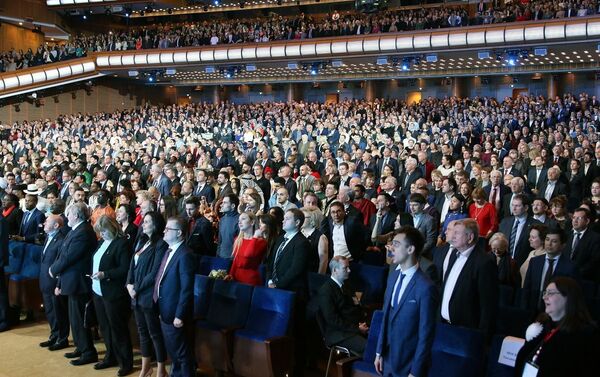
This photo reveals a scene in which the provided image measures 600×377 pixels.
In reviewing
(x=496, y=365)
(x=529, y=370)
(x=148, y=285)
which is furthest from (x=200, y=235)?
(x=529, y=370)

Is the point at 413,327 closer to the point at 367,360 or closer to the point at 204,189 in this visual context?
the point at 367,360

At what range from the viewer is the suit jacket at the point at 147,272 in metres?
5.22

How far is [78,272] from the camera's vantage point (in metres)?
5.98

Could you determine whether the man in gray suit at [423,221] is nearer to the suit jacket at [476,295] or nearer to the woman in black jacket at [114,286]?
the suit jacket at [476,295]

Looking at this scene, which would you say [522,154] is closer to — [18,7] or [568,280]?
[568,280]

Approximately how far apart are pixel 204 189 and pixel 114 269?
14.0 ft

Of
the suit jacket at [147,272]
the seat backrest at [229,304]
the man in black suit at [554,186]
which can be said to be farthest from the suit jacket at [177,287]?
the man in black suit at [554,186]

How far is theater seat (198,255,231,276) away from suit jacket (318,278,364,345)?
67.9 inches

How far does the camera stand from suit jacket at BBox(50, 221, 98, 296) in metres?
5.97

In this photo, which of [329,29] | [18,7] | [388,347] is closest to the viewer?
[388,347]

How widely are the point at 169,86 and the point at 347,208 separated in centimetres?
2903

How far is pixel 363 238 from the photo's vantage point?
21.9 feet

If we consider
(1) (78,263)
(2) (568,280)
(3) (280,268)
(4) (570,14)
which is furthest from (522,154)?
(4) (570,14)

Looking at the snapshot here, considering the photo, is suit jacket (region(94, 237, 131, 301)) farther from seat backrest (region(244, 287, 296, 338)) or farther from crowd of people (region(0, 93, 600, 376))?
seat backrest (region(244, 287, 296, 338))
